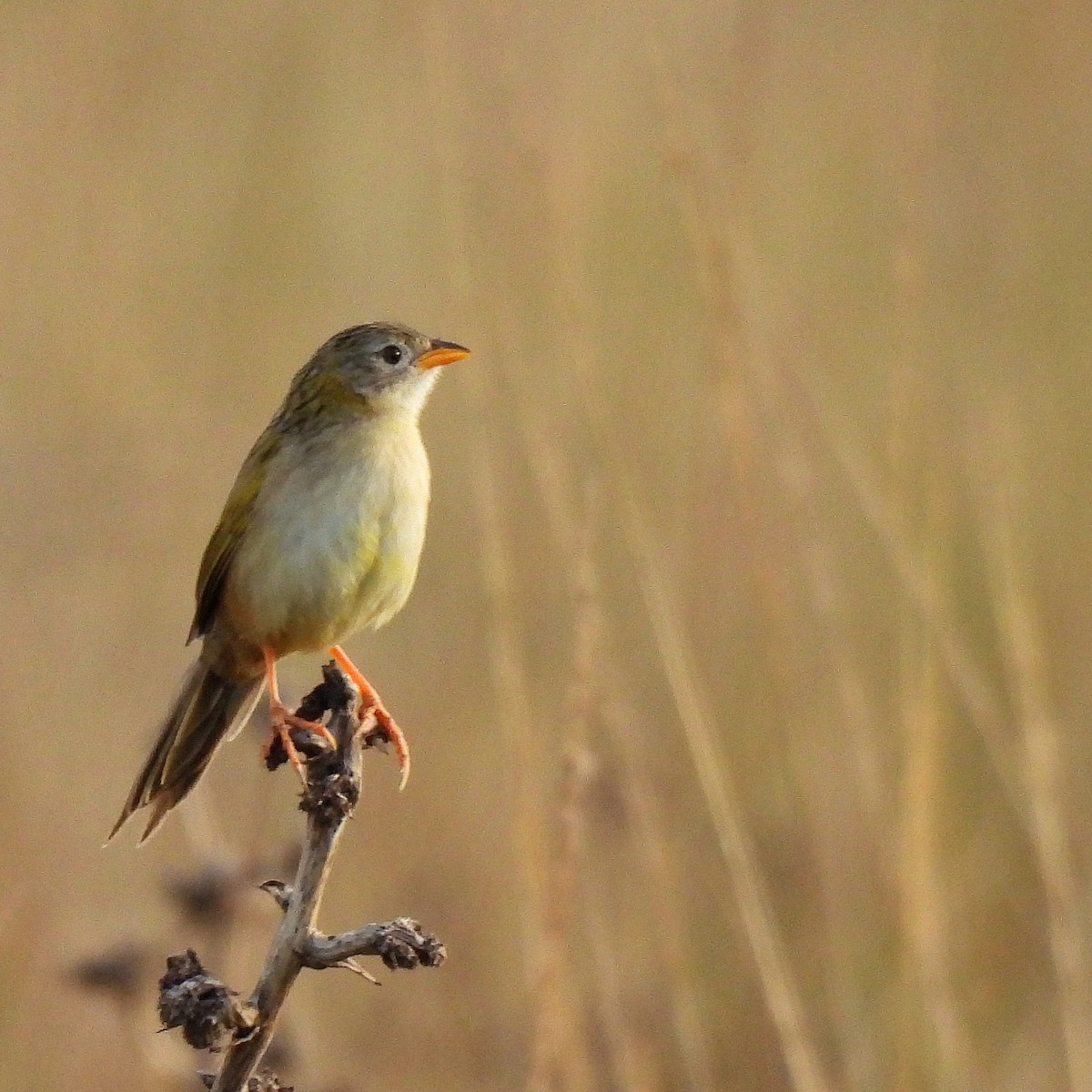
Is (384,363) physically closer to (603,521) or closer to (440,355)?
(440,355)

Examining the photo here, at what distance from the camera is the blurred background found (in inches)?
183

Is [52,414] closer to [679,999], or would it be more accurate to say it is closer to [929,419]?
[929,419]

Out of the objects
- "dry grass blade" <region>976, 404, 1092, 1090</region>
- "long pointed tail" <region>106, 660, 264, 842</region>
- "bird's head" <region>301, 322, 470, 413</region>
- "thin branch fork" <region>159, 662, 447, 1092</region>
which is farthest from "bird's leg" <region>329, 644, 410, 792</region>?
"dry grass blade" <region>976, 404, 1092, 1090</region>

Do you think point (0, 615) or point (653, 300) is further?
point (653, 300)

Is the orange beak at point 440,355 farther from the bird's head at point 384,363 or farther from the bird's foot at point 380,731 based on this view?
the bird's foot at point 380,731

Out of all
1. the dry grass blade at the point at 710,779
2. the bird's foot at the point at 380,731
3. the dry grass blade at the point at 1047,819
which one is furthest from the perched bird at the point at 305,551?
the dry grass blade at the point at 1047,819

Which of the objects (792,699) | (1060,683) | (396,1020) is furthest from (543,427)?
(1060,683)

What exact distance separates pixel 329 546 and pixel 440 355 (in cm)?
85

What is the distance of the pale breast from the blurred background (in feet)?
0.82

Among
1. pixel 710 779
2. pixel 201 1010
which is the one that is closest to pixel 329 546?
pixel 710 779

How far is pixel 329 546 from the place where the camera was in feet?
14.9

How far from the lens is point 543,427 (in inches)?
187

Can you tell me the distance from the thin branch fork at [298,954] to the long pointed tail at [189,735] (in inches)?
40.1

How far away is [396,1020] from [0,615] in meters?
2.36
